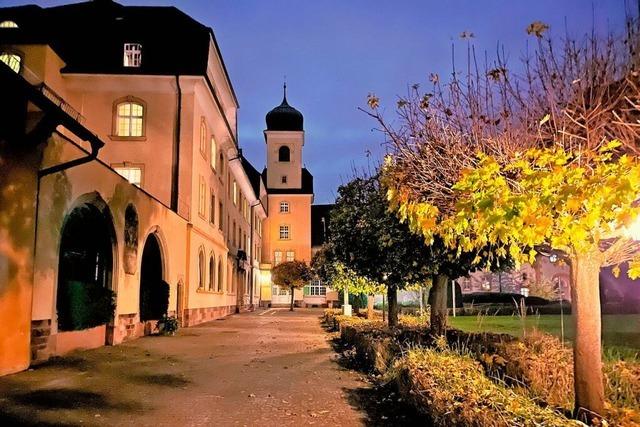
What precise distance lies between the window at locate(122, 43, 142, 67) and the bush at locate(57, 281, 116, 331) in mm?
13000

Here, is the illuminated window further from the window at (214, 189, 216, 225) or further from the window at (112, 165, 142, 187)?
the window at (214, 189, 216, 225)

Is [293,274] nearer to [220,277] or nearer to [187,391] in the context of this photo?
[220,277]

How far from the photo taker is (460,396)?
530cm

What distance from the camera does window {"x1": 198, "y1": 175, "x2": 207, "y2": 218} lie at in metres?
25.0

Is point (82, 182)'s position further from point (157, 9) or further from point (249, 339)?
point (157, 9)

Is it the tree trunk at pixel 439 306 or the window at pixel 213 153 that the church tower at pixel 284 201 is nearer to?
the window at pixel 213 153

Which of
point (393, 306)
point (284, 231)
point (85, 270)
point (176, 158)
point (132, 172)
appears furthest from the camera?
point (284, 231)

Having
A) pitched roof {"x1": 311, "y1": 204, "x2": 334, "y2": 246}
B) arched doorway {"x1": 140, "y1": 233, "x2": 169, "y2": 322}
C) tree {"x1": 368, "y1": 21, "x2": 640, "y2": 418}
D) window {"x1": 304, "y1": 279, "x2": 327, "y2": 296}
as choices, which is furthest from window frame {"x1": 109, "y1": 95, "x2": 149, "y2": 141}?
pitched roof {"x1": 311, "y1": 204, "x2": 334, "y2": 246}

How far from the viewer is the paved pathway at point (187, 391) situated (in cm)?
675

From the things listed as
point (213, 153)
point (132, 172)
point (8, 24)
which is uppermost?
point (8, 24)

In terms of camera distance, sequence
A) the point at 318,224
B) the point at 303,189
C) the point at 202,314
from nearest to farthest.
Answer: the point at 202,314 → the point at 303,189 → the point at 318,224

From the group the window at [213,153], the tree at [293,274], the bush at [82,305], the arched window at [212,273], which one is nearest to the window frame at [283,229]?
the tree at [293,274]

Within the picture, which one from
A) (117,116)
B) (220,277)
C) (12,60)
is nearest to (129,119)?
A: (117,116)

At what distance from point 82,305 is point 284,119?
49.4 metres
